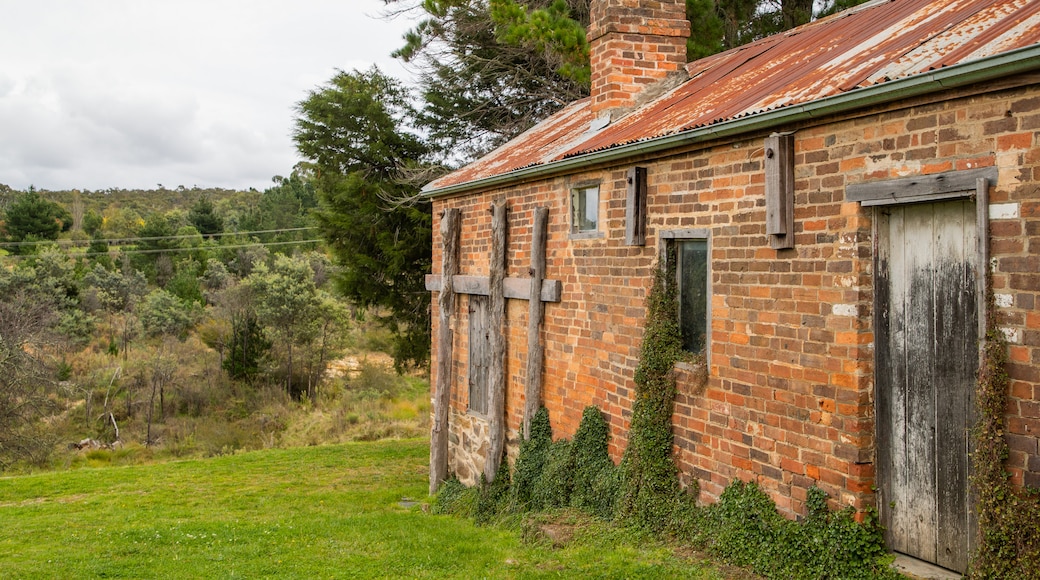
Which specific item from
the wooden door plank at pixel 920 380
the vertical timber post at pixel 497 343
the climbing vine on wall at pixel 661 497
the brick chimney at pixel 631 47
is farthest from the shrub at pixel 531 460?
the wooden door plank at pixel 920 380

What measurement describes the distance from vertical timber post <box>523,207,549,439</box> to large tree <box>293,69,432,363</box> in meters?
10.3

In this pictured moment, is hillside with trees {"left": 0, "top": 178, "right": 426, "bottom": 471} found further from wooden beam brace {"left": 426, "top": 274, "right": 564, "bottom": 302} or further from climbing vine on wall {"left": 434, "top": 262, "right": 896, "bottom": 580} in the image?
climbing vine on wall {"left": 434, "top": 262, "right": 896, "bottom": 580}

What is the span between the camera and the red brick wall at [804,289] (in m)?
4.08

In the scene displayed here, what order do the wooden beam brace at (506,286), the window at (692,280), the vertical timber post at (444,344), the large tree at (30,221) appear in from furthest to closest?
the large tree at (30,221) < the vertical timber post at (444,344) < the wooden beam brace at (506,286) < the window at (692,280)

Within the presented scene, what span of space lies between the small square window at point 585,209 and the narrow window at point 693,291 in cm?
138

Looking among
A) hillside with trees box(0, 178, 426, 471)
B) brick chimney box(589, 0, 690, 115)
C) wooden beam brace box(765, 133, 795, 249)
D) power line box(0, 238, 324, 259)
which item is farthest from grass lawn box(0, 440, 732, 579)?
power line box(0, 238, 324, 259)

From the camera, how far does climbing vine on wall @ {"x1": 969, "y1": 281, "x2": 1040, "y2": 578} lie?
4043mm

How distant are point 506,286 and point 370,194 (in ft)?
34.1

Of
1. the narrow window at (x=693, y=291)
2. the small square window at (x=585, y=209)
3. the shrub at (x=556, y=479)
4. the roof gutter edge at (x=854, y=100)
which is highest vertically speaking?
the roof gutter edge at (x=854, y=100)

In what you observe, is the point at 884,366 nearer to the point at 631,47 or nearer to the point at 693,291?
the point at 693,291

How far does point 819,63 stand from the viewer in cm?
629

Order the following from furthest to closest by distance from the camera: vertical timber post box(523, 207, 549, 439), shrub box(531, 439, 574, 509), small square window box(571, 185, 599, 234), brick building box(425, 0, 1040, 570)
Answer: vertical timber post box(523, 207, 549, 439) < shrub box(531, 439, 574, 509) < small square window box(571, 185, 599, 234) < brick building box(425, 0, 1040, 570)

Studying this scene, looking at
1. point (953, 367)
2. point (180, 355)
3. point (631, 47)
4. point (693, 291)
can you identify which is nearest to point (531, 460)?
point (693, 291)

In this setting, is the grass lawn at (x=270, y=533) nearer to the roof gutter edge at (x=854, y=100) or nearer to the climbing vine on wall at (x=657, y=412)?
the climbing vine on wall at (x=657, y=412)
